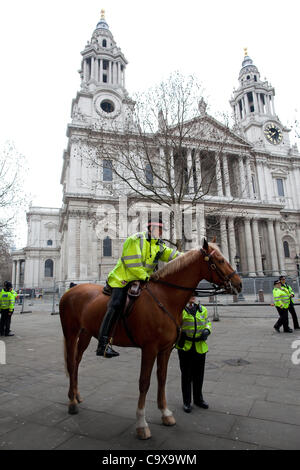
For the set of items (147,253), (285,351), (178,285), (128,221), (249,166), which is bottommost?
(285,351)

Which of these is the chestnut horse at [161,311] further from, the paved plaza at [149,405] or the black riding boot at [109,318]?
the paved plaza at [149,405]

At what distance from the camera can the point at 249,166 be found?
4553cm

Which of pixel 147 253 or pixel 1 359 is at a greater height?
pixel 147 253

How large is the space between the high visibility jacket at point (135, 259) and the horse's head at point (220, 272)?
724 mm

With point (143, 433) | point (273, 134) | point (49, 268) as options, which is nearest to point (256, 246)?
point (273, 134)

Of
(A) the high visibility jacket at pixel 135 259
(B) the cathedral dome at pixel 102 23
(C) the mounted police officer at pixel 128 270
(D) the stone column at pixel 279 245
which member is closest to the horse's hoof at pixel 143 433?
(C) the mounted police officer at pixel 128 270

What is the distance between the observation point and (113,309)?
3.47m

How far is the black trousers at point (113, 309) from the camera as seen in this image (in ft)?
11.3

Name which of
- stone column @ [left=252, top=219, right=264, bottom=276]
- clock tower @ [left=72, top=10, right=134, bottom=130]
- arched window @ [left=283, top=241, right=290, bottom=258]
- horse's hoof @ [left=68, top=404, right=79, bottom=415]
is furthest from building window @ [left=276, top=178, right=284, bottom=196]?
horse's hoof @ [left=68, top=404, right=79, bottom=415]

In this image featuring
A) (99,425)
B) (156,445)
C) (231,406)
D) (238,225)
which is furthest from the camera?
(238,225)

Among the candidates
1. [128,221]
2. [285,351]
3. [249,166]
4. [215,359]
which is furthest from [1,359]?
[249,166]

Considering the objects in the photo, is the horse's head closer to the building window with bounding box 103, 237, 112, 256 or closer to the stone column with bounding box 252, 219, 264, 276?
the building window with bounding box 103, 237, 112, 256

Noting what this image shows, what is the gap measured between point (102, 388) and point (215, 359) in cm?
302
